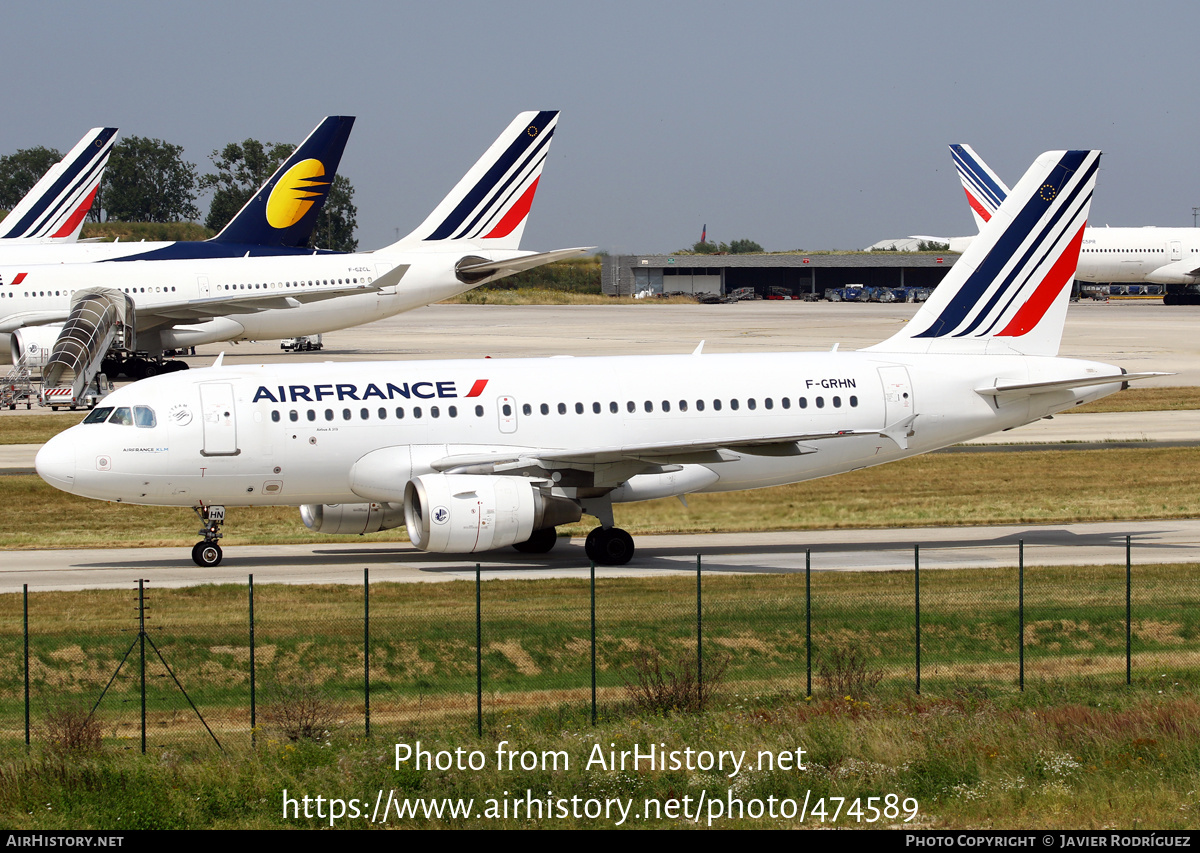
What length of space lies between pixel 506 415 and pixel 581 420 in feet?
5.81

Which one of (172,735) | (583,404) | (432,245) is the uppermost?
(432,245)

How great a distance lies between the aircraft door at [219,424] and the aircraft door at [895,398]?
15.4 metres

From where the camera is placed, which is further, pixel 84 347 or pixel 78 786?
pixel 84 347

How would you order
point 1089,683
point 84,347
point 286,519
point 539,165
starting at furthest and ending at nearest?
point 539,165
point 84,347
point 286,519
point 1089,683

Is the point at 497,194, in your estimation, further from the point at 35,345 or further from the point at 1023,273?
the point at 1023,273

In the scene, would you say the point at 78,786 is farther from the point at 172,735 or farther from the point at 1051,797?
the point at 1051,797

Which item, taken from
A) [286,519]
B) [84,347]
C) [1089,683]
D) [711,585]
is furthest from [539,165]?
[1089,683]

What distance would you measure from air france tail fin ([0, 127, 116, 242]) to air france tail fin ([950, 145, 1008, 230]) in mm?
61206

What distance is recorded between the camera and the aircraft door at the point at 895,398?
116 ft

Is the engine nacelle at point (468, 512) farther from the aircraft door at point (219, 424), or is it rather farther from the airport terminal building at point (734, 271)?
the airport terminal building at point (734, 271)

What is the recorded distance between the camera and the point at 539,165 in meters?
73.8

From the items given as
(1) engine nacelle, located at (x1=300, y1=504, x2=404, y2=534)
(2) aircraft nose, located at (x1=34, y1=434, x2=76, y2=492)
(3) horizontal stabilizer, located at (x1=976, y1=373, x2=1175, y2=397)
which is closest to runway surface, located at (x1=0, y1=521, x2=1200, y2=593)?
(1) engine nacelle, located at (x1=300, y1=504, x2=404, y2=534)

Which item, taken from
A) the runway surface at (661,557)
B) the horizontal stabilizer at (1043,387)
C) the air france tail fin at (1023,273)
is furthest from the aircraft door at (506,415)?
the horizontal stabilizer at (1043,387)

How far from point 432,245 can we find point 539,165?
682 cm
